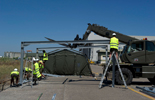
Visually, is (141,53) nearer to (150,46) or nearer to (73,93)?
(150,46)

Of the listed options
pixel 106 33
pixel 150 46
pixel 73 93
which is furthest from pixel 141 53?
pixel 73 93

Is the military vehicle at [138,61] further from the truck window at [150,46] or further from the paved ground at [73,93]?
the paved ground at [73,93]

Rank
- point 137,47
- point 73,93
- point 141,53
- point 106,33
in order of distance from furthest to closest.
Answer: point 106,33 → point 137,47 → point 141,53 → point 73,93

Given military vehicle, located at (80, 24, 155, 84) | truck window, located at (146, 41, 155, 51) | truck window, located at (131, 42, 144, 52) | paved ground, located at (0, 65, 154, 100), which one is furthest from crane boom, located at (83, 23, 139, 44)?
paved ground, located at (0, 65, 154, 100)

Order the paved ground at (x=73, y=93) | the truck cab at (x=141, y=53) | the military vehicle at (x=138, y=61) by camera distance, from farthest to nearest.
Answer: the truck cab at (x=141, y=53) < the military vehicle at (x=138, y=61) < the paved ground at (x=73, y=93)

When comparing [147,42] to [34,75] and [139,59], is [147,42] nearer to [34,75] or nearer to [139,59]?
[139,59]

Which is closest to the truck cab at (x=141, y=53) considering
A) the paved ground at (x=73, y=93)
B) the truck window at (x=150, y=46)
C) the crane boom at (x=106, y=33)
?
the truck window at (x=150, y=46)

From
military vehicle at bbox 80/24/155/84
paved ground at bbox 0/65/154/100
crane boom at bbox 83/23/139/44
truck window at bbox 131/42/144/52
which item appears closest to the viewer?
paved ground at bbox 0/65/154/100

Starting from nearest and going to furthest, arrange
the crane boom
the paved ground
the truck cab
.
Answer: the paved ground, the truck cab, the crane boom

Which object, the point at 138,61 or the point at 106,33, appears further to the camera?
the point at 106,33

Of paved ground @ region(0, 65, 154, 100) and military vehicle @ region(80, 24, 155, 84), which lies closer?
paved ground @ region(0, 65, 154, 100)

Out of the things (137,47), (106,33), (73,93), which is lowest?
(73,93)

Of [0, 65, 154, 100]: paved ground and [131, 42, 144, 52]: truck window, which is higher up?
[131, 42, 144, 52]: truck window

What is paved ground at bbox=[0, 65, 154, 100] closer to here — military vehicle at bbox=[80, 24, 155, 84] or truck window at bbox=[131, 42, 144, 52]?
military vehicle at bbox=[80, 24, 155, 84]
